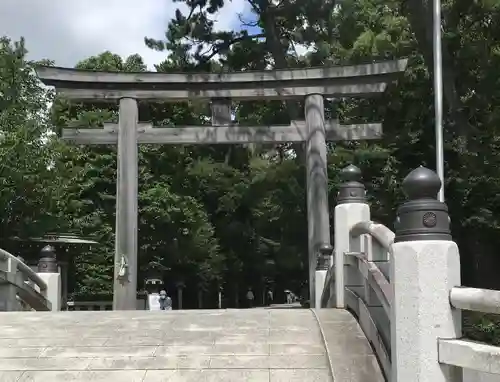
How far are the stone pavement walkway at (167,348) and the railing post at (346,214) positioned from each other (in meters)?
0.65

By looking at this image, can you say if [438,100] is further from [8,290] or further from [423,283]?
[423,283]

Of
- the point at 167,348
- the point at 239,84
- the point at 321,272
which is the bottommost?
the point at 167,348

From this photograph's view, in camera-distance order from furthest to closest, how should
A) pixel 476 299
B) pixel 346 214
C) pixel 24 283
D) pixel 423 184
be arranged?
pixel 24 283, pixel 346 214, pixel 423 184, pixel 476 299

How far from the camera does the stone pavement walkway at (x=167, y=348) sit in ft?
17.6

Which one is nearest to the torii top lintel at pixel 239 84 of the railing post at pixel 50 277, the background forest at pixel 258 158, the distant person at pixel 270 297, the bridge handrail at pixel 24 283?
the background forest at pixel 258 158

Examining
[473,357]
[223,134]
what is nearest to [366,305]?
[473,357]

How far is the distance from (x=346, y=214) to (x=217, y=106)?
8280 millimetres

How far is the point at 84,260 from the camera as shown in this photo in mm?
23875

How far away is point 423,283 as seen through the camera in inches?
155

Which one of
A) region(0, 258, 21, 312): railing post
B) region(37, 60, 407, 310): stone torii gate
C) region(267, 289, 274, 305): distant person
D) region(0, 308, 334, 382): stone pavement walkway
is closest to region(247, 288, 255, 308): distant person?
region(267, 289, 274, 305): distant person

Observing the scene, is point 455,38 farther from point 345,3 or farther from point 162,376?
point 162,376

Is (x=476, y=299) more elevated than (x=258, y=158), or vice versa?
(x=258, y=158)

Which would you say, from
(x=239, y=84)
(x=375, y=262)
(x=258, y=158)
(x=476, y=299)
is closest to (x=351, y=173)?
(x=375, y=262)

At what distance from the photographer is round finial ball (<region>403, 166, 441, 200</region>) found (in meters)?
4.05
